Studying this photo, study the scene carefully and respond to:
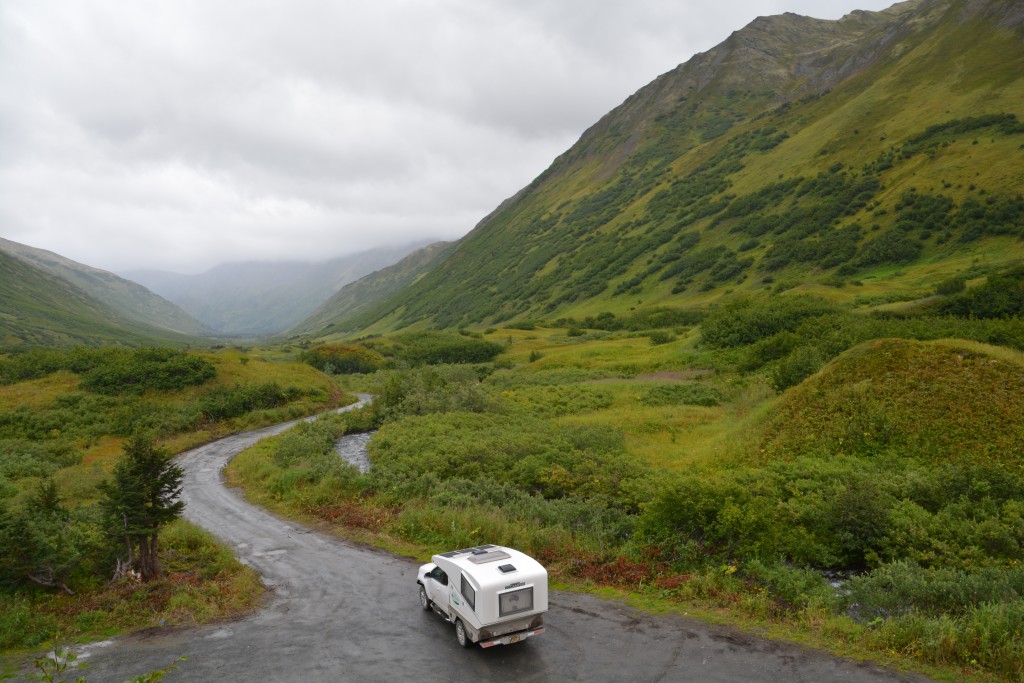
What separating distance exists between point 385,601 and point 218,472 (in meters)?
25.9

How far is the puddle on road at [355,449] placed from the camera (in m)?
36.1

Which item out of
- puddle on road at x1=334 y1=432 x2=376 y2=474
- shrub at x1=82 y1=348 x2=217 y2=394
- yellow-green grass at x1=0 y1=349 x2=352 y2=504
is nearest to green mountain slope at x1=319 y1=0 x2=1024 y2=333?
puddle on road at x1=334 y1=432 x2=376 y2=474

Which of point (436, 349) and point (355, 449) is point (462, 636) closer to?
point (355, 449)

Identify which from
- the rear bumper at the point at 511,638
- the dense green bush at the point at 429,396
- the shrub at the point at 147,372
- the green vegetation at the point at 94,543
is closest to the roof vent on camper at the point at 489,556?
the rear bumper at the point at 511,638

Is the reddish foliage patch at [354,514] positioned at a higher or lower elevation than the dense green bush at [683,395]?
lower

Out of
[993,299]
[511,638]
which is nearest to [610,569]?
[511,638]

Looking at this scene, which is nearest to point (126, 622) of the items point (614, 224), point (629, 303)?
point (629, 303)

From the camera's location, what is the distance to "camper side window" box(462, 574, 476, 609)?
13480mm

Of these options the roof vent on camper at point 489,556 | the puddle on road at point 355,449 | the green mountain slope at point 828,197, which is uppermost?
the green mountain slope at point 828,197

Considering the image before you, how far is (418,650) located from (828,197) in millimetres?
118163

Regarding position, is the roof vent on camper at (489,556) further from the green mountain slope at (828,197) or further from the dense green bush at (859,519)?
the green mountain slope at (828,197)

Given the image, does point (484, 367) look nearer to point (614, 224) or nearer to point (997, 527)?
point (997, 527)

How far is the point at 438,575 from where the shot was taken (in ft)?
51.6

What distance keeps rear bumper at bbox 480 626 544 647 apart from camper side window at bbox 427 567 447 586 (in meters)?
2.28
